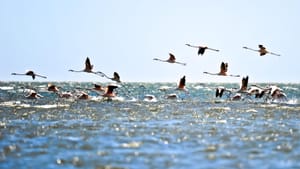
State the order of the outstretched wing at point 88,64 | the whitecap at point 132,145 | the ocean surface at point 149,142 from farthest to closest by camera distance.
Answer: the outstretched wing at point 88,64 < the whitecap at point 132,145 < the ocean surface at point 149,142

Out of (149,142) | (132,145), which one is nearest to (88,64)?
(149,142)

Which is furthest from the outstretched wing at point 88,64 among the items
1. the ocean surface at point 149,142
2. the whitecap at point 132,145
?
the whitecap at point 132,145

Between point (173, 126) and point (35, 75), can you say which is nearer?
point (173, 126)

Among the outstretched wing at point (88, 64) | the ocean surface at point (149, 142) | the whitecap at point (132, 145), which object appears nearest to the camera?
the ocean surface at point (149, 142)

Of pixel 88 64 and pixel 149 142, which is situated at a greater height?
pixel 88 64

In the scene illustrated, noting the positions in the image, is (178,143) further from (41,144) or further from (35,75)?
(35,75)

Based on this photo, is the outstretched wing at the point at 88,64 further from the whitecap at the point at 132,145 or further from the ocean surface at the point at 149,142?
the whitecap at the point at 132,145

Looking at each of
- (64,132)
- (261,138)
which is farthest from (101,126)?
(261,138)

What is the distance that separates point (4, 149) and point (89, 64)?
16.5m

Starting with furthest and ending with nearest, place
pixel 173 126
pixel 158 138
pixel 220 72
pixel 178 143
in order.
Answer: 1. pixel 220 72
2. pixel 173 126
3. pixel 158 138
4. pixel 178 143

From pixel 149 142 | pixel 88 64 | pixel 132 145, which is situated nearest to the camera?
pixel 132 145

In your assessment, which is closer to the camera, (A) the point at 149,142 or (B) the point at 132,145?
(B) the point at 132,145

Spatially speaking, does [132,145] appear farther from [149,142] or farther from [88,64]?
[88,64]

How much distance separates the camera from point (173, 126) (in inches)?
1366
